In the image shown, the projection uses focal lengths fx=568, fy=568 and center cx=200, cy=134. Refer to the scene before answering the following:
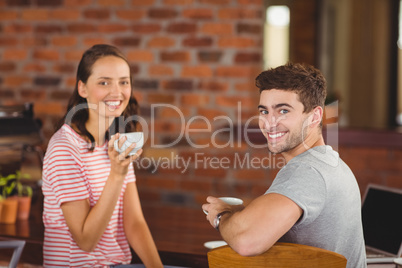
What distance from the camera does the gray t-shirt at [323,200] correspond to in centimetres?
141

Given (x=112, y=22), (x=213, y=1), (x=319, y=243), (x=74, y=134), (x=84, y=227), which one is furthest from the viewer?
(x=112, y=22)

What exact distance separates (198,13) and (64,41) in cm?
93

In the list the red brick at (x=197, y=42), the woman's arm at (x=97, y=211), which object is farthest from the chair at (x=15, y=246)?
the red brick at (x=197, y=42)

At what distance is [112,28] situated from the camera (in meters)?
3.58

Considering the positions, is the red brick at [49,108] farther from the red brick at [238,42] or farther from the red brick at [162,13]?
the red brick at [238,42]

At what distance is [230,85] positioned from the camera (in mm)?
3367

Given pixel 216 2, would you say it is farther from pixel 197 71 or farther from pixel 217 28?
Result: pixel 197 71

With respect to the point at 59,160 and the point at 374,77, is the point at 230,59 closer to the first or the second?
the point at 59,160

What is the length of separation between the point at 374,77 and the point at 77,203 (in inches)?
193

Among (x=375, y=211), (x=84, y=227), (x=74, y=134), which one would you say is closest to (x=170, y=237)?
(x=84, y=227)

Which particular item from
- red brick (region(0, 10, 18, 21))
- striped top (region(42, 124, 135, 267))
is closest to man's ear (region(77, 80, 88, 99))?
striped top (region(42, 124, 135, 267))

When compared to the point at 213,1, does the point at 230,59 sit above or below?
below

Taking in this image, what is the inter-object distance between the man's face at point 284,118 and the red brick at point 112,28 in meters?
2.12

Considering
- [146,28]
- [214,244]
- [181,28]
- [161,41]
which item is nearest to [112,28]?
[146,28]
